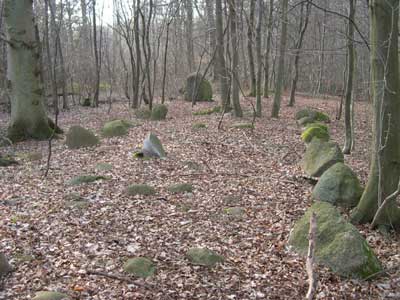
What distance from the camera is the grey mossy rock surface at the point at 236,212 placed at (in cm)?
663

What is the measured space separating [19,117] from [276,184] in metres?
7.57

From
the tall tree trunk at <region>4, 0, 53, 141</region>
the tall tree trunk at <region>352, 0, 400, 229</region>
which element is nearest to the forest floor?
the tall tree trunk at <region>352, 0, 400, 229</region>

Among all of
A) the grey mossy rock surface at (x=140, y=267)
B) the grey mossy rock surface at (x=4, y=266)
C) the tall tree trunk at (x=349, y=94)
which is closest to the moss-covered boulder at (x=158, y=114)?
the tall tree trunk at (x=349, y=94)

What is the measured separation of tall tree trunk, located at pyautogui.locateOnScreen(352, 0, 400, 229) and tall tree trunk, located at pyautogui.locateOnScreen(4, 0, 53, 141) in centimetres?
899

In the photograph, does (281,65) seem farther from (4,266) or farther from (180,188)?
(4,266)

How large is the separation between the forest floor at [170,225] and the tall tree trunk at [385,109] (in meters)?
0.62

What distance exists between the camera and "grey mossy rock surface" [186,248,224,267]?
519 cm

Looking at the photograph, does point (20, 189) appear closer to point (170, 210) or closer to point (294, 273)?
point (170, 210)

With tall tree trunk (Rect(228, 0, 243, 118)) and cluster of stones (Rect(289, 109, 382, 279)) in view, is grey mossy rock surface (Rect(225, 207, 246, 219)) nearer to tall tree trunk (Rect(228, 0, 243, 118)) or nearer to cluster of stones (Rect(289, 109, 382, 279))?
cluster of stones (Rect(289, 109, 382, 279))

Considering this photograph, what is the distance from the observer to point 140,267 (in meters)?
4.93

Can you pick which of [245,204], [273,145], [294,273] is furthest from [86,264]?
[273,145]

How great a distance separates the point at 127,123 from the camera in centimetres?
1338

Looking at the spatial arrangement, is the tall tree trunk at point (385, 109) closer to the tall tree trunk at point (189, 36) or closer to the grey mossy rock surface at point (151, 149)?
the grey mossy rock surface at point (151, 149)

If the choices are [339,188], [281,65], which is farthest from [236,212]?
[281,65]
